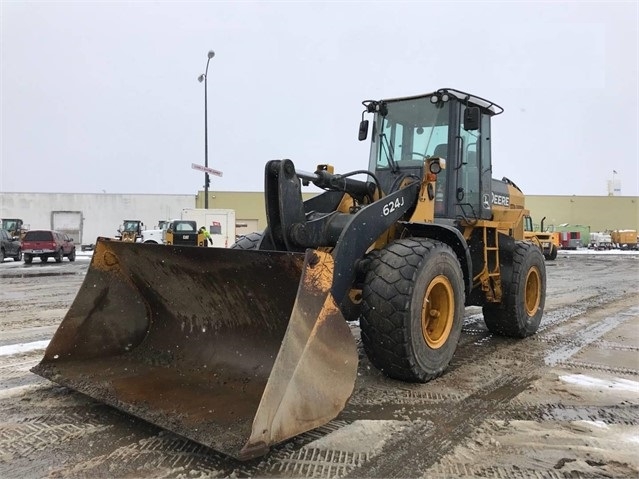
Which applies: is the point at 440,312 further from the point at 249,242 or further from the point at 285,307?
the point at 249,242

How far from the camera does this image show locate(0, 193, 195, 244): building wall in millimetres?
40812

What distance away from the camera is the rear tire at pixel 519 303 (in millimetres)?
5871

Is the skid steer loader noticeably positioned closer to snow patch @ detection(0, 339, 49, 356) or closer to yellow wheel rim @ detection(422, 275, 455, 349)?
yellow wheel rim @ detection(422, 275, 455, 349)

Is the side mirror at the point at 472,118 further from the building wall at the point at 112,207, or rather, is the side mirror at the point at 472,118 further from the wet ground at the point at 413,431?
the building wall at the point at 112,207

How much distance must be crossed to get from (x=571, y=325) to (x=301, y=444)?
5.55 meters

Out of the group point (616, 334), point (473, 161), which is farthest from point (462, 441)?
point (616, 334)

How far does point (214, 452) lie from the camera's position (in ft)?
9.55

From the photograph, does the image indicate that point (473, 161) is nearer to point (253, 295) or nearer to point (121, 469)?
point (253, 295)

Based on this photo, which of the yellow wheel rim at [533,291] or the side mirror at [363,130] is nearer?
the side mirror at [363,130]

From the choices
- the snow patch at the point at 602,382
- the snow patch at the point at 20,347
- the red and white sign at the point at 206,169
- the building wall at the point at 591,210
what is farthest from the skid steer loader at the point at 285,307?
the building wall at the point at 591,210

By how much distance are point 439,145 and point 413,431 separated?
3.09 m

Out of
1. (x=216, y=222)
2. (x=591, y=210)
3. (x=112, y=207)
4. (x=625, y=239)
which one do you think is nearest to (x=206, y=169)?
(x=216, y=222)

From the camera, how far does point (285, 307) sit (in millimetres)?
3580

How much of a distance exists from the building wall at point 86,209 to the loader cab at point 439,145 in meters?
38.1
